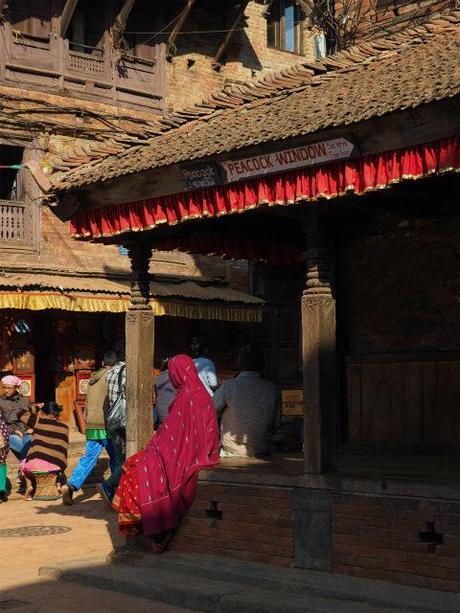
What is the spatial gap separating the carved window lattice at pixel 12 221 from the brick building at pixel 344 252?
9618mm

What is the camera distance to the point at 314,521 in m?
8.77

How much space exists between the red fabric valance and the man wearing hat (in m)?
5.31

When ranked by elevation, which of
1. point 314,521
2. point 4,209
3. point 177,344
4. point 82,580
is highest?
point 4,209

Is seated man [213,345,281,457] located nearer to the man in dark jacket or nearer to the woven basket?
the man in dark jacket

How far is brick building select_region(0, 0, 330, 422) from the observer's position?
2052 centimetres

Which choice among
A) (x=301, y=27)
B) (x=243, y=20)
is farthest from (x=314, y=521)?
(x=301, y=27)

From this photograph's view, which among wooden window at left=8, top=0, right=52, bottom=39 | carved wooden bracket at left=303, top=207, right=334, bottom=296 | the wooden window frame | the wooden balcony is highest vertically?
wooden window at left=8, top=0, right=52, bottom=39

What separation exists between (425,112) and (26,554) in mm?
6131

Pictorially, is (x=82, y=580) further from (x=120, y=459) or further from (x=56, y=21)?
(x=56, y=21)

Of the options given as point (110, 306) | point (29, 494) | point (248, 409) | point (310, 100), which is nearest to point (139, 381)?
point (248, 409)

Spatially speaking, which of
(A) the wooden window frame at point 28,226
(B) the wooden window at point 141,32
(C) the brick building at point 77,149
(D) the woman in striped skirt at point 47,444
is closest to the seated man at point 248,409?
(D) the woman in striped skirt at point 47,444

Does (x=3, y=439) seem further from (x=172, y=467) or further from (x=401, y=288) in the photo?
(x=401, y=288)

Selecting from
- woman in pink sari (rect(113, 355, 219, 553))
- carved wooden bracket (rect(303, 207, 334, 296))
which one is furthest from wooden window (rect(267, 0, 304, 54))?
carved wooden bracket (rect(303, 207, 334, 296))

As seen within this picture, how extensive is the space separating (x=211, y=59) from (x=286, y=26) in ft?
10.0
